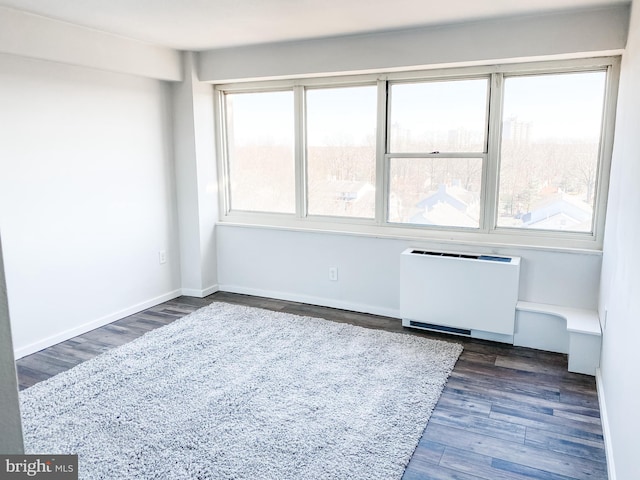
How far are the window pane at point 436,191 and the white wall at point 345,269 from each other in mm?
254

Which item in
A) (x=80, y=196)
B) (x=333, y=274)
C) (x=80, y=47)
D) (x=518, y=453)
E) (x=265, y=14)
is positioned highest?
(x=265, y=14)

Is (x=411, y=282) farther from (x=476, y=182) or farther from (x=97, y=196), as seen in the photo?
(x=97, y=196)

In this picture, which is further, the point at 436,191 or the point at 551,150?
the point at 436,191

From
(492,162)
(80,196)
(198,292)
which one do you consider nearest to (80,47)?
(80,196)

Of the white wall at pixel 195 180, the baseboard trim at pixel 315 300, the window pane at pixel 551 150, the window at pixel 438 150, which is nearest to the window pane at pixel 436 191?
the window at pixel 438 150

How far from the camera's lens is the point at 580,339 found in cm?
314

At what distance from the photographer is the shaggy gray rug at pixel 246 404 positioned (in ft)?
7.39

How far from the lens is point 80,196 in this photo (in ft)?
12.4

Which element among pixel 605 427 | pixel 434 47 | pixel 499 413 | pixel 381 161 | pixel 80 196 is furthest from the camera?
pixel 381 161

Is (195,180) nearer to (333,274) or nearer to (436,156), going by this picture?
(333,274)

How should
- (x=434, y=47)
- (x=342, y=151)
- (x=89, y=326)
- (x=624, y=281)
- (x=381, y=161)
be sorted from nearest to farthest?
(x=624, y=281) → (x=434, y=47) → (x=89, y=326) → (x=381, y=161) → (x=342, y=151)

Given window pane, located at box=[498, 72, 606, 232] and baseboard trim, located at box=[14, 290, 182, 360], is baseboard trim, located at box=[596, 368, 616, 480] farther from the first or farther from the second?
baseboard trim, located at box=[14, 290, 182, 360]

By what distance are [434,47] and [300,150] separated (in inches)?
61.1

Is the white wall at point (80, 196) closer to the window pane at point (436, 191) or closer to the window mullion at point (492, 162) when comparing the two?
the window pane at point (436, 191)
